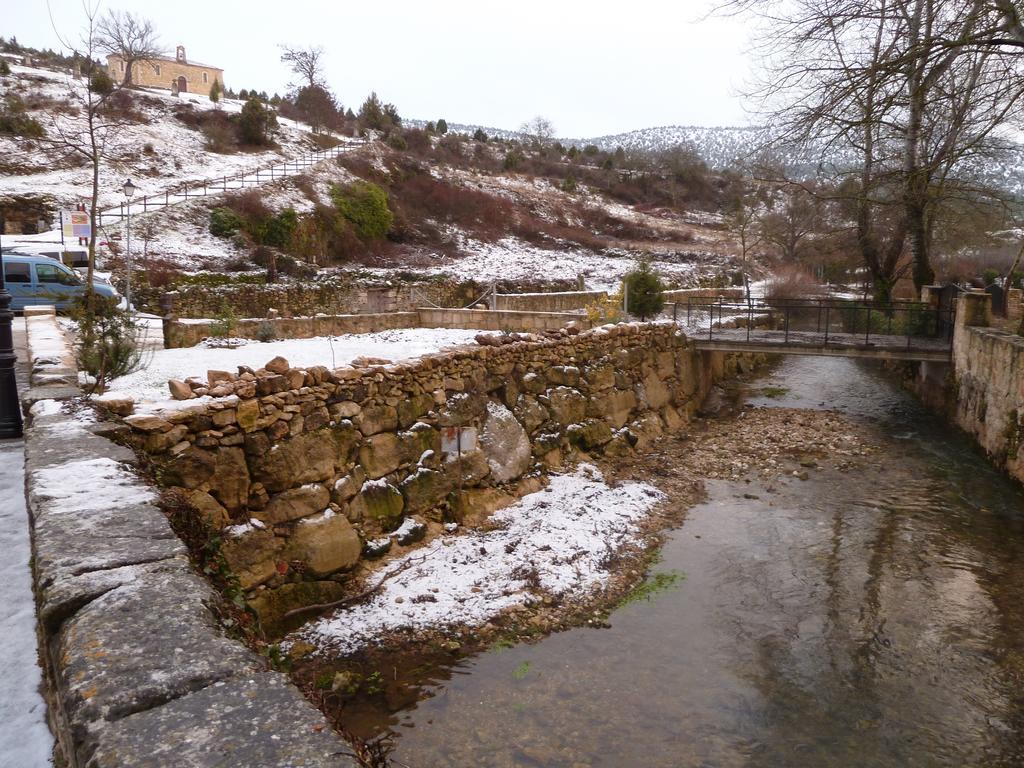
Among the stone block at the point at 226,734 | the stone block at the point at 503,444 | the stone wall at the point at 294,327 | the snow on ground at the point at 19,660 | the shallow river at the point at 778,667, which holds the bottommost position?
the shallow river at the point at 778,667

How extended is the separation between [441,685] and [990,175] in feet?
67.3

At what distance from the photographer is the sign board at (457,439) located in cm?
885

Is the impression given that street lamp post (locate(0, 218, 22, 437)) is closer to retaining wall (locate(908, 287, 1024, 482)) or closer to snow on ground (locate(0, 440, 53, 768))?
snow on ground (locate(0, 440, 53, 768))

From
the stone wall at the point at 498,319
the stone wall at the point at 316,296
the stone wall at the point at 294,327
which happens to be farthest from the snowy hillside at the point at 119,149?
the stone wall at the point at 498,319

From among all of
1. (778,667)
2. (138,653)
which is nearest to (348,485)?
(778,667)

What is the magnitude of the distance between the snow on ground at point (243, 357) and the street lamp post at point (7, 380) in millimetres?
941

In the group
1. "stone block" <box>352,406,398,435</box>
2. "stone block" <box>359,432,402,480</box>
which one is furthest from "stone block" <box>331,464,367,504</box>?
"stone block" <box>352,406,398,435</box>

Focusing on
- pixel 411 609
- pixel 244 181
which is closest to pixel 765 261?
pixel 244 181

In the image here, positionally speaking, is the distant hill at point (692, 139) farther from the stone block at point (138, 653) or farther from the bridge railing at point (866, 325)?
the stone block at point (138, 653)

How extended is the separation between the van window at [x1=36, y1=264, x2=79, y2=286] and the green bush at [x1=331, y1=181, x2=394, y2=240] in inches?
501

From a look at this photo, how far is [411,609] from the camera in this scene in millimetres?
6543

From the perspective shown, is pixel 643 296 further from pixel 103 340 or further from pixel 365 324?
pixel 103 340

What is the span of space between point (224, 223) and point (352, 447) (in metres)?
18.5

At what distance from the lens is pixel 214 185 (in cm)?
2702
